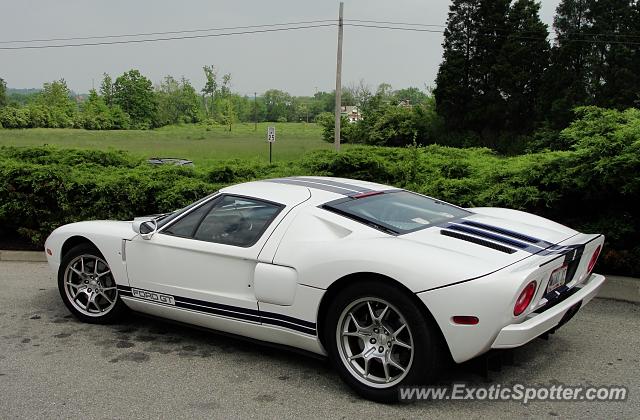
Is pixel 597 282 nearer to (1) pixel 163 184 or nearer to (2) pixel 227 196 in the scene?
(2) pixel 227 196

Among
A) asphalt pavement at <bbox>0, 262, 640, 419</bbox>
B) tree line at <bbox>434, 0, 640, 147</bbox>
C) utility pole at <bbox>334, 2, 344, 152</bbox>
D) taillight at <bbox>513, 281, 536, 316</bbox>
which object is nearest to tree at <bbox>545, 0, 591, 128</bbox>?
tree line at <bbox>434, 0, 640, 147</bbox>

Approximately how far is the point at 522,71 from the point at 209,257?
158 ft

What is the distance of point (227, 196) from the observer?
14.8 ft

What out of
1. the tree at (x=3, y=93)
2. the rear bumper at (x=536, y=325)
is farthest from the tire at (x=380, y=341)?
the tree at (x=3, y=93)

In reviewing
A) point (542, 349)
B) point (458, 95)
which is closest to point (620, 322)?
point (542, 349)

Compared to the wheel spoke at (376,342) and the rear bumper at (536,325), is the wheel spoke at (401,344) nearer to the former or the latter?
the wheel spoke at (376,342)

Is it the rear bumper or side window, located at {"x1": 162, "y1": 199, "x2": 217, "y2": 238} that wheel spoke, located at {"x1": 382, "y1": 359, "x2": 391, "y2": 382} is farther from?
side window, located at {"x1": 162, "y1": 199, "x2": 217, "y2": 238}

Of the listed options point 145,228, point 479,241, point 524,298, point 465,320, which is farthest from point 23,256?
point 524,298

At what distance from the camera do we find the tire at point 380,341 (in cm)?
333

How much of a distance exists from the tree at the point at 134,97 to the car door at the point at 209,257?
82084 millimetres

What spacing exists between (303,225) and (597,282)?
6.99ft

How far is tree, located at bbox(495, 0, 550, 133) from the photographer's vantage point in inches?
1860

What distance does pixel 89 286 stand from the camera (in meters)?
5.09

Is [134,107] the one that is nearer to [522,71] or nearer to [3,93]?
[3,93]
